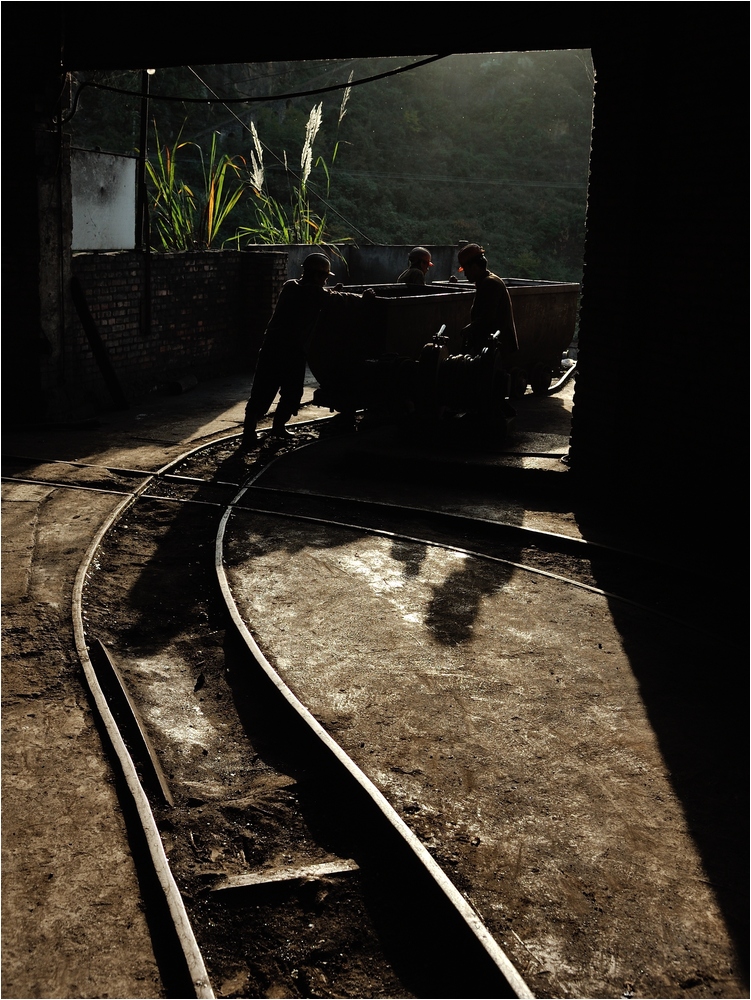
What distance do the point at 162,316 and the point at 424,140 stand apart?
1048 inches

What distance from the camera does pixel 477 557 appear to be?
6.48 m

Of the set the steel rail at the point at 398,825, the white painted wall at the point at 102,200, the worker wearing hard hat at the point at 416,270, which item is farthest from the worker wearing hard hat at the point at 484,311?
the white painted wall at the point at 102,200

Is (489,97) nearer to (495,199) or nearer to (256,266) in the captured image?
(495,199)

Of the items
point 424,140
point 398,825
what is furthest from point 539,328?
point 424,140

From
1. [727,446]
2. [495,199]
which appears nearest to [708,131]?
[727,446]

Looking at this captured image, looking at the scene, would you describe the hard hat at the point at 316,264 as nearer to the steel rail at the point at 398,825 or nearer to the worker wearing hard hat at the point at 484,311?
the worker wearing hard hat at the point at 484,311

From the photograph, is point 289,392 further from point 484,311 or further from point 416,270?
point 416,270

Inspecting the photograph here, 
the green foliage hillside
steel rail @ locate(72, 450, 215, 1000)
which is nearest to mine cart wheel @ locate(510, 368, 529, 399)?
steel rail @ locate(72, 450, 215, 1000)

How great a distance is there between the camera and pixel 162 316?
1245 centimetres

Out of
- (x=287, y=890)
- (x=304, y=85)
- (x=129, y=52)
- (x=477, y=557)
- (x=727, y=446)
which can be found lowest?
(x=287, y=890)

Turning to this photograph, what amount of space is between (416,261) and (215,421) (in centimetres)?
335

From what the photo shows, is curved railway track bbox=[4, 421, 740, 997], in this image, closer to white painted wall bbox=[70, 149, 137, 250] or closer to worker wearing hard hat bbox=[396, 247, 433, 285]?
worker wearing hard hat bbox=[396, 247, 433, 285]

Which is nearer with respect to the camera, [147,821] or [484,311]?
[147,821]

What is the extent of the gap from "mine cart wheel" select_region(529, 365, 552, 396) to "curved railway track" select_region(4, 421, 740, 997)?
5.77 metres
